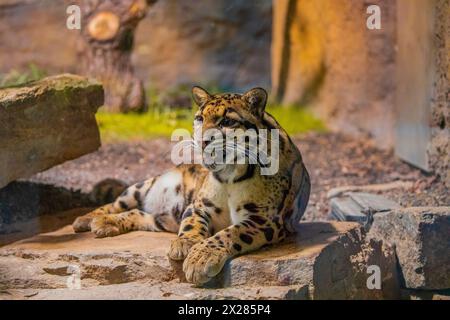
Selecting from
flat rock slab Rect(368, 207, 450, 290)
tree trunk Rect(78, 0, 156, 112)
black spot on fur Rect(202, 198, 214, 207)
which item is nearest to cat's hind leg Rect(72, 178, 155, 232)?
black spot on fur Rect(202, 198, 214, 207)

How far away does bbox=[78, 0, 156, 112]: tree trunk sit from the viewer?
8.39 m

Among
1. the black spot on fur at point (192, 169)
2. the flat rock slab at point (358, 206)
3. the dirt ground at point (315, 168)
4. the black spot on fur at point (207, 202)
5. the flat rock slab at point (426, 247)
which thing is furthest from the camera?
the dirt ground at point (315, 168)

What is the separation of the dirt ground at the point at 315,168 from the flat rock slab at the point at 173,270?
137 cm

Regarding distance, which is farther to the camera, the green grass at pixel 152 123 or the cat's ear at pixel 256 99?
the green grass at pixel 152 123

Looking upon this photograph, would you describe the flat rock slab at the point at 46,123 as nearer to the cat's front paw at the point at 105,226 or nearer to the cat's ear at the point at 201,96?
the cat's front paw at the point at 105,226

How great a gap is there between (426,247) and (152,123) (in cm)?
328

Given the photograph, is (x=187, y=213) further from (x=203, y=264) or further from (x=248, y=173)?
(x=203, y=264)

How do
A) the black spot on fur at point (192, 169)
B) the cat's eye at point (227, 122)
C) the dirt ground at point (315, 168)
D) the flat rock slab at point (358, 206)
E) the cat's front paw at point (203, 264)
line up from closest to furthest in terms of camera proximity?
the cat's front paw at point (203, 264)
the cat's eye at point (227, 122)
the black spot on fur at point (192, 169)
the flat rock slab at point (358, 206)
the dirt ground at point (315, 168)

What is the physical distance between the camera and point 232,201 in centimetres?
479

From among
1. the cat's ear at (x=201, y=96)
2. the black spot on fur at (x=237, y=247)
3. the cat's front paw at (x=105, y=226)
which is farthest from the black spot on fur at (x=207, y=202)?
the cat's front paw at (x=105, y=226)

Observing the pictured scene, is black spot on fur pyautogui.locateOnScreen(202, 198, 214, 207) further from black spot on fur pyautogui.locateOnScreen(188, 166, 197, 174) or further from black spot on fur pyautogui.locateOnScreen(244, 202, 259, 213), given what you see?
black spot on fur pyautogui.locateOnScreen(188, 166, 197, 174)

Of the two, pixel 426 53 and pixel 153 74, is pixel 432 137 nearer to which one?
pixel 426 53

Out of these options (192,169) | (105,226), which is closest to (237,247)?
(192,169)

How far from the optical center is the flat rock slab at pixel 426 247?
16.7 ft
